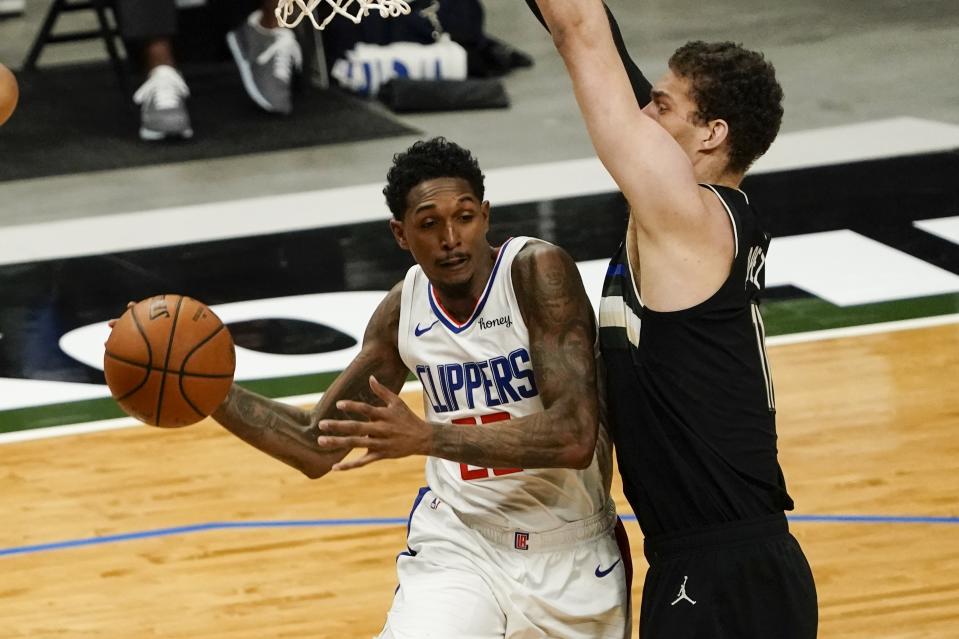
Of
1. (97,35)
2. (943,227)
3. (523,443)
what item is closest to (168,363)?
(523,443)

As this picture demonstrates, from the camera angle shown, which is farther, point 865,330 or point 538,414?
point 865,330

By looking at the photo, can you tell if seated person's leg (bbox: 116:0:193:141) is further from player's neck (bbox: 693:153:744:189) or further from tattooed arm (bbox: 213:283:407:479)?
player's neck (bbox: 693:153:744:189)

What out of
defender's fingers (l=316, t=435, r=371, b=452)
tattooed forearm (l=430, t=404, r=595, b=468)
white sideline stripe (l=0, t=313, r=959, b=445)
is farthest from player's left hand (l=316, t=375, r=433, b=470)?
white sideline stripe (l=0, t=313, r=959, b=445)

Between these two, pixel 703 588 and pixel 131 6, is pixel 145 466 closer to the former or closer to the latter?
pixel 703 588

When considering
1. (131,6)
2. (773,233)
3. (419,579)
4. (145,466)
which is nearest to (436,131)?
(131,6)

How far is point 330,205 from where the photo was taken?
1044cm

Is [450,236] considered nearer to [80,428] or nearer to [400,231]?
[400,231]

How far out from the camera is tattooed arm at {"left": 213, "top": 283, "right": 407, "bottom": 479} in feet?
13.8

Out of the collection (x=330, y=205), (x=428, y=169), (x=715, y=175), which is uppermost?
(x=715, y=175)

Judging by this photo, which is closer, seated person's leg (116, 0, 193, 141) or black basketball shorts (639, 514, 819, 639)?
black basketball shorts (639, 514, 819, 639)

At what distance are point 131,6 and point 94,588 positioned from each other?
704 centimetres

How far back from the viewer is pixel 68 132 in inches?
485

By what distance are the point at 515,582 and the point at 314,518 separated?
2319mm

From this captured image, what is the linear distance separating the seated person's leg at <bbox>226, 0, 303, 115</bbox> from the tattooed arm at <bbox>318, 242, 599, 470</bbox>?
8722mm
